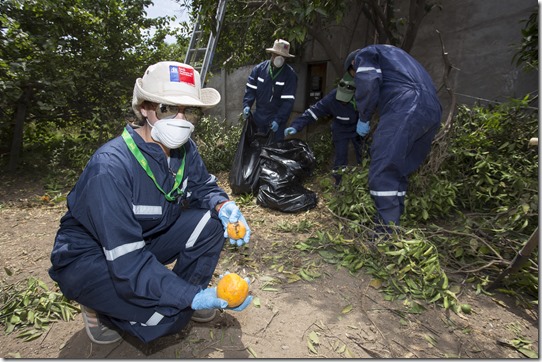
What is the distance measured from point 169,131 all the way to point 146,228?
515mm

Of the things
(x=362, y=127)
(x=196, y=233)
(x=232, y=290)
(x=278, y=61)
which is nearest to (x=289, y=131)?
(x=278, y=61)

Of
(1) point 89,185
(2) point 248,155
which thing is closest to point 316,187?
(2) point 248,155

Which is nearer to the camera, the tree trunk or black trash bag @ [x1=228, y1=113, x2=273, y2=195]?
black trash bag @ [x1=228, y1=113, x2=273, y2=195]

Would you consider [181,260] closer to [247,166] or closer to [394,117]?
[394,117]

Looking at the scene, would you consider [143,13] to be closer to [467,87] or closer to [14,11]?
[14,11]

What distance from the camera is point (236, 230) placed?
1812 mm

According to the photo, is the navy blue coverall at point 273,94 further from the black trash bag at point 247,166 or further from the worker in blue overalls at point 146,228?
the worker in blue overalls at point 146,228

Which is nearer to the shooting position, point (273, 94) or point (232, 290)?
point (232, 290)

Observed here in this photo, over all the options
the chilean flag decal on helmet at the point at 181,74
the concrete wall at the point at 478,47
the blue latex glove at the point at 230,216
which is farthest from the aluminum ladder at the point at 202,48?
the blue latex glove at the point at 230,216

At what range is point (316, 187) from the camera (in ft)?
14.1

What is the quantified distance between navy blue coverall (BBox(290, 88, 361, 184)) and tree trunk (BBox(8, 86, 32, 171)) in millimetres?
3522

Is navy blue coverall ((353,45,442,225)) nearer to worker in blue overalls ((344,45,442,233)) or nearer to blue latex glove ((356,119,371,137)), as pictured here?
worker in blue overalls ((344,45,442,233))

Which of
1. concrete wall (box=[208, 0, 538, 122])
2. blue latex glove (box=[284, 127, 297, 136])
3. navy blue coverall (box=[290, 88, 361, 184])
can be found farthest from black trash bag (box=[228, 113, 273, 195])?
concrete wall (box=[208, 0, 538, 122])

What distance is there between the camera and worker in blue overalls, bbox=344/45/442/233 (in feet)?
8.70
